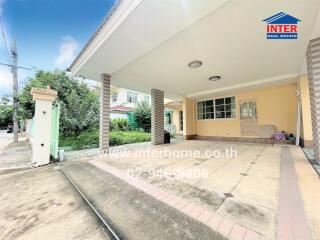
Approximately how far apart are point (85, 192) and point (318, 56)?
560cm

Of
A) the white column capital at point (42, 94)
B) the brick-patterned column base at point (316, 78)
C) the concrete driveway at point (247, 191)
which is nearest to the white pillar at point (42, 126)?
the white column capital at point (42, 94)

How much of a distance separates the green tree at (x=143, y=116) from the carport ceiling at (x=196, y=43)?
22.0ft

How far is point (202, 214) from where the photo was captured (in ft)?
5.30

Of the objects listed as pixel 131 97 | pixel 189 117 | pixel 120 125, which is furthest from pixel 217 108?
pixel 131 97

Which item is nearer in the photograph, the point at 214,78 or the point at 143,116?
the point at 214,78

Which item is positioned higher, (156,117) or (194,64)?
(194,64)

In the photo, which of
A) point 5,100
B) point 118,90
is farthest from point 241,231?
point 118,90

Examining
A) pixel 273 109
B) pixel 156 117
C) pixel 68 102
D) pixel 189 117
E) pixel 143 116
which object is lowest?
pixel 156 117

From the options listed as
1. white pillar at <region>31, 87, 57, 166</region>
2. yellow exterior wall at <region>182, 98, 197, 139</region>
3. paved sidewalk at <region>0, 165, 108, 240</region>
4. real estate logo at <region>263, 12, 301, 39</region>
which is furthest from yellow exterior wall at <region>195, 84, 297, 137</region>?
white pillar at <region>31, 87, 57, 166</region>

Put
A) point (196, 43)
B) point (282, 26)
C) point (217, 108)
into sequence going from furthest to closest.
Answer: point (217, 108) < point (196, 43) < point (282, 26)

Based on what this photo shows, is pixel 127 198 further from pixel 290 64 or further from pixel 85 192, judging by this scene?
pixel 290 64

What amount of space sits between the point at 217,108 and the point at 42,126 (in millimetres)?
8731

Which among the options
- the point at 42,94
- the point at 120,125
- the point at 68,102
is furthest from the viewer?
the point at 120,125

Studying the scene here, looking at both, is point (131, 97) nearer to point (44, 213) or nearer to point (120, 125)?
point (120, 125)
